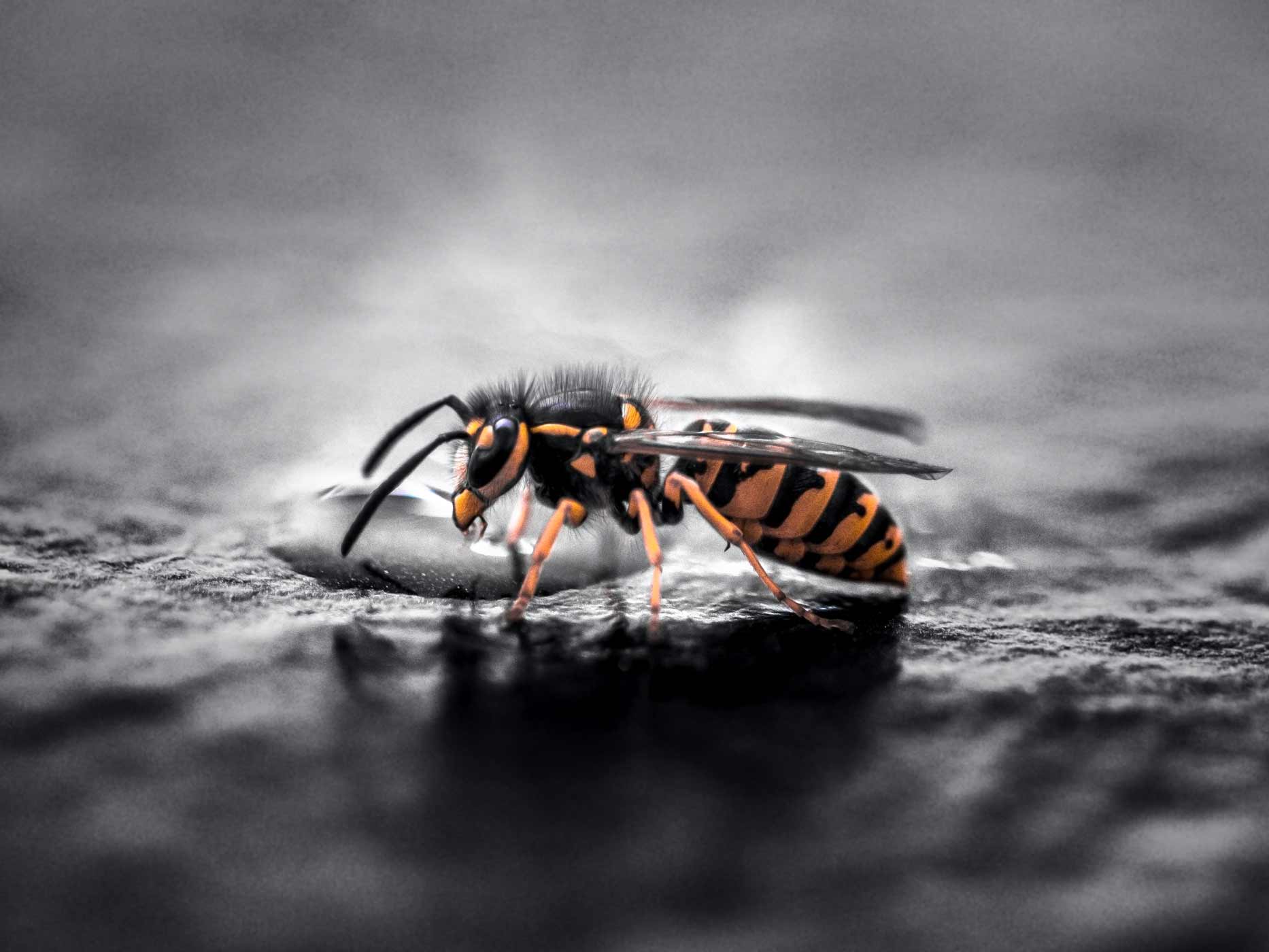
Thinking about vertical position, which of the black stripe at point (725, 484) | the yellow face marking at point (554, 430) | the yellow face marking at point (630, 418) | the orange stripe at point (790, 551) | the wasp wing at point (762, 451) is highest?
the yellow face marking at point (630, 418)

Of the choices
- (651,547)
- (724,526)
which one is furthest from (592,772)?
(724,526)

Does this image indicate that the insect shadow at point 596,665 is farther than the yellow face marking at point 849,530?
No

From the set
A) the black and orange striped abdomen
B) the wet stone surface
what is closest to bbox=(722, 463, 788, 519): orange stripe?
the black and orange striped abdomen

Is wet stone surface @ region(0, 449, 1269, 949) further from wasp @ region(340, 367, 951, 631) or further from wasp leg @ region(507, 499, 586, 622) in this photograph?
A: wasp @ region(340, 367, 951, 631)

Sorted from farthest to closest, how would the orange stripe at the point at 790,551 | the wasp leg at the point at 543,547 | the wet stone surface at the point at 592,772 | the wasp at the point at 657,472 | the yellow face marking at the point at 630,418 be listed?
1. the yellow face marking at the point at 630,418
2. the orange stripe at the point at 790,551
3. the wasp at the point at 657,472
4. the wasp leg at the point at 543,547
5. the wet stone surface at the point at 592,772

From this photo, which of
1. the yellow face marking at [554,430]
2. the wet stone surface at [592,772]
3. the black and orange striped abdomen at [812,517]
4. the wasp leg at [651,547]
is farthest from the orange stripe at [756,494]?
the wet stone surface at [592,772]

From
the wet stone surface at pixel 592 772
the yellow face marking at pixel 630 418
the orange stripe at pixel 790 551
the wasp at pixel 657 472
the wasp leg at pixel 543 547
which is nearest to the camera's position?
the wet stone surface at pixel 592 772

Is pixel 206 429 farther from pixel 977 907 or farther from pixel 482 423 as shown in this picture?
pixel 977 907

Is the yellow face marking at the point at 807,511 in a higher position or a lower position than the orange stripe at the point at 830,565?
higher

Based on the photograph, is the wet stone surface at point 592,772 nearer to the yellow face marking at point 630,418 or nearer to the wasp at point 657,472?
the wasp at point 657,472
